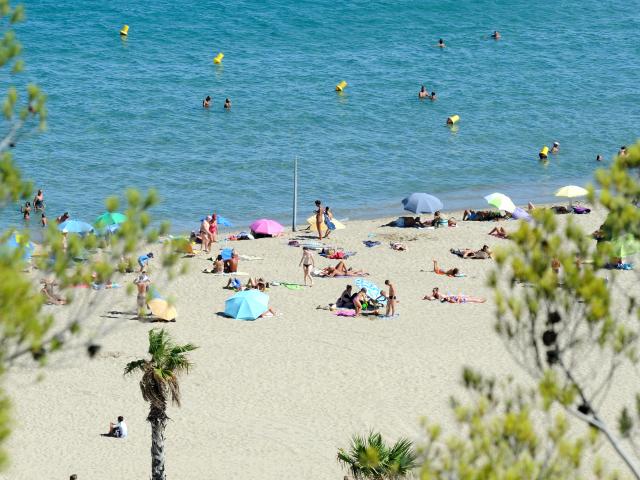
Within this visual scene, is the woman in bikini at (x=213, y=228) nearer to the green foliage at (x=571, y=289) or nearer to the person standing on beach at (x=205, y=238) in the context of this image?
the person standing on beach at (x=205, y=238)

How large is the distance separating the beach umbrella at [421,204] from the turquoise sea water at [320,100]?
14.2ft

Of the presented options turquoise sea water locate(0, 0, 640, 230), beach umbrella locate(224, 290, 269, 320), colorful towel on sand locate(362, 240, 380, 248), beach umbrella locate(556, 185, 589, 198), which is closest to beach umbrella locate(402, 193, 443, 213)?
colorful towel on sand locate(362, 240, 380, 248)

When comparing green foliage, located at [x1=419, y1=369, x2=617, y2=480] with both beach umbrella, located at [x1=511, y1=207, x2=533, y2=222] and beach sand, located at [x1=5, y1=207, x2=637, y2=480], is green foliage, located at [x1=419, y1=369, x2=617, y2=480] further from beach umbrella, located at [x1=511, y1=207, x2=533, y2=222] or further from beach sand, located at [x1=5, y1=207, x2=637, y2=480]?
beach umbrella, located at [x1=511, y1=207, x2=533, y2=222]

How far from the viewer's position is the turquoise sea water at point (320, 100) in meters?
44.3

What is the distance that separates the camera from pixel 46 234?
11.2m

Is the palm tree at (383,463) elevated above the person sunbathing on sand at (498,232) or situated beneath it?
situated beneath

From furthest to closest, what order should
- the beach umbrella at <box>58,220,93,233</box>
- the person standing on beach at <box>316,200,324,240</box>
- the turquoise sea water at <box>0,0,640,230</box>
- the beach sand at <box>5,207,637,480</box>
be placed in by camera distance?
the turquoise sea water at <box>0,0,640,230</box> → the person standing on beach at <box>316,200,324,240</box> → the beach umbrella at <box>58,220,93,233</box> → the beach sand at <box>5,207,637,480</box>

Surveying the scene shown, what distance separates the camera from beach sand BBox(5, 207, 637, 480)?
21578 mm

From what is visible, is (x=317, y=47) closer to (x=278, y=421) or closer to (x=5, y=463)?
(x=278, y=421)

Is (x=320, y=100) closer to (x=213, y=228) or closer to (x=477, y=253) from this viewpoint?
(x=213, y=228)

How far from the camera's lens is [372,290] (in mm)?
29188

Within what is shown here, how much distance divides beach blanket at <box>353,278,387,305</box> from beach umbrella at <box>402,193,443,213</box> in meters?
7.65

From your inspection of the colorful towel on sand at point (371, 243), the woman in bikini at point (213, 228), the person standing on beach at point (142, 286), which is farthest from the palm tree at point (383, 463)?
the colorful towel on sand at point (371, 243)

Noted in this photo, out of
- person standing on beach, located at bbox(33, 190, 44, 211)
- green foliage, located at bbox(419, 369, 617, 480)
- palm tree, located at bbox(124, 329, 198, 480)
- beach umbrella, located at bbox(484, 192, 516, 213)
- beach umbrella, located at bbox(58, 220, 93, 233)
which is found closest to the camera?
green foliage, located at bbox(419, 369, 617, 480)
